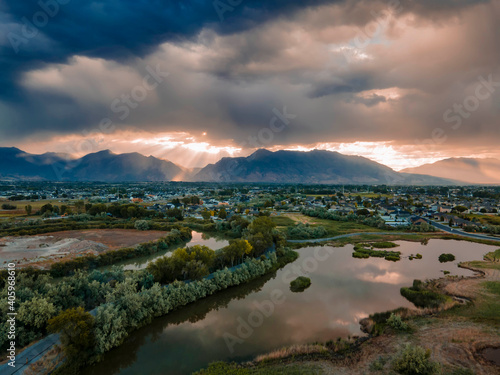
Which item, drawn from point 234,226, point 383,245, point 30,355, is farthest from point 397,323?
point 234,226

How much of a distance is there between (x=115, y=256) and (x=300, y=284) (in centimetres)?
2399

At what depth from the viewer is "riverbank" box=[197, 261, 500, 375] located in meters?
13.8

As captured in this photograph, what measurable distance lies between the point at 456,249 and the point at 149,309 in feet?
142

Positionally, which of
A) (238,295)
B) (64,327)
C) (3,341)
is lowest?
(238,295)

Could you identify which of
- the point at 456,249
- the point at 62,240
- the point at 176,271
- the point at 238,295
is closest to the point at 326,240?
the point at 456,249

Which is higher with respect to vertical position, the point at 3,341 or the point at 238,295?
the point at 3,341

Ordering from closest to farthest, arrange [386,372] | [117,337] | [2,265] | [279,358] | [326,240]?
[386,372] < [279,358] < [117,337] < [2,265] < [326,240]

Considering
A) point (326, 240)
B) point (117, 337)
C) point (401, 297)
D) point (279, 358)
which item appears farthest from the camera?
point (326, 240)

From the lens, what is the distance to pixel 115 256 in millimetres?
33188

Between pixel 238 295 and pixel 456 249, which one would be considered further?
pixel 456 249

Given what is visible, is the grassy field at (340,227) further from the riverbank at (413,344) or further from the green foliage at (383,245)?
the riverbank at (413,344)

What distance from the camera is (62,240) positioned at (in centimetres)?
3959

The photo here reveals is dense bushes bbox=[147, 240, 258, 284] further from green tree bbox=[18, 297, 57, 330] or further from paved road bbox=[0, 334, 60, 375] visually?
paved road bbox=[0, 334, 60, 375]

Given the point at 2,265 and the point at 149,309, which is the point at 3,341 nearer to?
the point at 149,309
